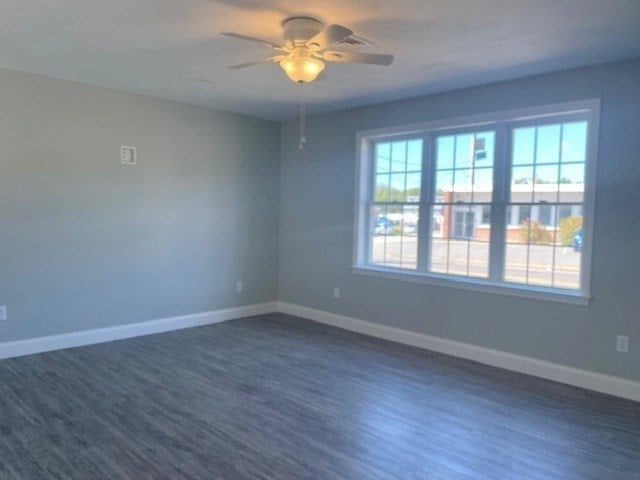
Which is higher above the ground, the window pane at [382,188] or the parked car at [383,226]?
the window pane at [382,188]

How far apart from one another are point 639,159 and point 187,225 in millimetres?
4321

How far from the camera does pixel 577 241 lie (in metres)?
3.90

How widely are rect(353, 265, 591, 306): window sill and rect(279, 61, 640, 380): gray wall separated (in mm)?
56

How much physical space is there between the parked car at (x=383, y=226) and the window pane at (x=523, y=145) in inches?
58.6

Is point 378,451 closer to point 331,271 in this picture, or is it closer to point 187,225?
point 331,271

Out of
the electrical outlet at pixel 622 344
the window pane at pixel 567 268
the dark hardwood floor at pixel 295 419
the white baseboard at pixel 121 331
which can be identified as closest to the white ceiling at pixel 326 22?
the window pane at pixel 567 268

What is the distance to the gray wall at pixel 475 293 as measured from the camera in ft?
11.8

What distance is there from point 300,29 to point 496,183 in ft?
7.90

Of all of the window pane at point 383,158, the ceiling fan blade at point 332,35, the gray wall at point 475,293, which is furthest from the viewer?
the window pane at point 383,158

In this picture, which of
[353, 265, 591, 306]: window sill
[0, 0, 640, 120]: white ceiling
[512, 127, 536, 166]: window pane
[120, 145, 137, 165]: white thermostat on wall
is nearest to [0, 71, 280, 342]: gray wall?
[120, 145, 137, 165]: white thermostat on wall

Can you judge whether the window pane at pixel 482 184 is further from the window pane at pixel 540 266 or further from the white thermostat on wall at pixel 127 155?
the white thermostat on wall at pixel 127 155

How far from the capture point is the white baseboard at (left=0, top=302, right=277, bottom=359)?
429cm

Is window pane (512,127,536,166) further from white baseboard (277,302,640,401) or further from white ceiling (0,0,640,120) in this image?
white baseboard (277,302,640,401)

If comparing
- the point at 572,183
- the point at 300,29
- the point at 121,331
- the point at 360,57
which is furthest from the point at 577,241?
the point at 121,331
